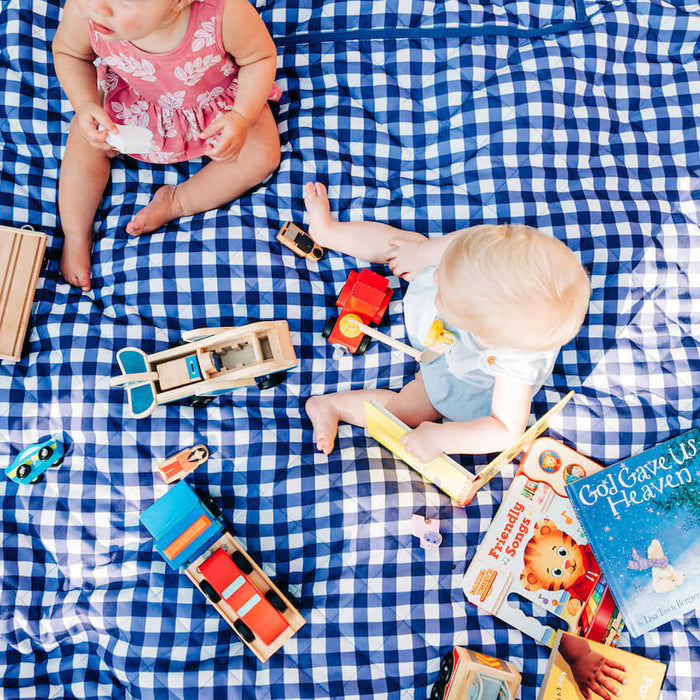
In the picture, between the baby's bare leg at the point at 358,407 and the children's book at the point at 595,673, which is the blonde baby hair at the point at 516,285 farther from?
the children's book at the point at 595,673

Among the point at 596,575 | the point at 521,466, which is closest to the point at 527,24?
the point at 521,466

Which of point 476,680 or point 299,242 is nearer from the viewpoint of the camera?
point 476,680

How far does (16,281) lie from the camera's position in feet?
3.52

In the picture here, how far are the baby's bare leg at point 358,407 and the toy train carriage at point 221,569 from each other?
23 centimetres

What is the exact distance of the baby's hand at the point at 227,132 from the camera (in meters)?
1.00

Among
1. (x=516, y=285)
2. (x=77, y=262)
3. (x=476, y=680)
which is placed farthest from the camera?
(x=77, y=262)

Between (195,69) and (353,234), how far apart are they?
0.38 m

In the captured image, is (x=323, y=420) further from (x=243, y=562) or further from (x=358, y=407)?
(x=243, y=562)

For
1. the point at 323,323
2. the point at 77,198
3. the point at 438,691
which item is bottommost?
the point at 438,691

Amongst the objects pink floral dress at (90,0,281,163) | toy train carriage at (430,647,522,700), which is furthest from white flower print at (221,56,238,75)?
toy train carriage at (430,647,522,700)

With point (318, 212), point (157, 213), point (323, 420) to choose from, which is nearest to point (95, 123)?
point (157, 213)

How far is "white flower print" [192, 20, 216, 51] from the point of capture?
0.93 metres

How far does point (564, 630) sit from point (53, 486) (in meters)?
0.92

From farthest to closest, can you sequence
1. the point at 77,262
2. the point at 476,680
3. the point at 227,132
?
the point at 77,262, the point at 227,132, the point at 476,680
